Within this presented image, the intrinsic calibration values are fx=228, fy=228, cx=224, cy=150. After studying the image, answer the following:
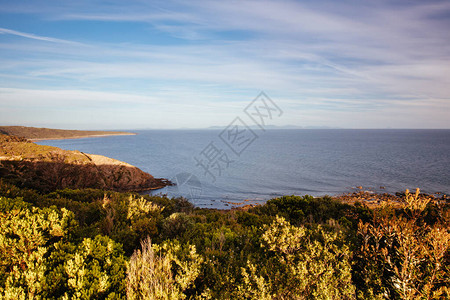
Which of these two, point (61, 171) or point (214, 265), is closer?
point (214, 265)

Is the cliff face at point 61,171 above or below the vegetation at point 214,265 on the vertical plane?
below

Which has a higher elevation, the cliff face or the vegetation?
the vegetation

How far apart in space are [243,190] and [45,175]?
23.4 meters

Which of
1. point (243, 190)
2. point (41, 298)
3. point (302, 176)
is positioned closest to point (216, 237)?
point (41, 298)

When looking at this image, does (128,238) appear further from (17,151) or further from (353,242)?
(17,151)

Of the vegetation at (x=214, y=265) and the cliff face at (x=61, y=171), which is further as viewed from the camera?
the cliff face at (x=61, y=171)

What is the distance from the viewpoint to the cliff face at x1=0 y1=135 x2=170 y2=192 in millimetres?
21378

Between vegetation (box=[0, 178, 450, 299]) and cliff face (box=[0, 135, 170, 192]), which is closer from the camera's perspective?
vegetation (box=[0, 178, 450, 299])

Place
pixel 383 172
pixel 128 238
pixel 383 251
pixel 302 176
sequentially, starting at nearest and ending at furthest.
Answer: pixel 383 251 → pixel 128 238 → pixel 302 176 → pixel 383 172

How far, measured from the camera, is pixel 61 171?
79.4 ft

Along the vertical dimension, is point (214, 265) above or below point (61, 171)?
above

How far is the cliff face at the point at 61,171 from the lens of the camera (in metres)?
21.4

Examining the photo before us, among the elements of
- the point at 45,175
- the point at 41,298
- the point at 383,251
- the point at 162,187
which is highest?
the point at 383,251

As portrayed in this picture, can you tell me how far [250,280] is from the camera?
187 inches
